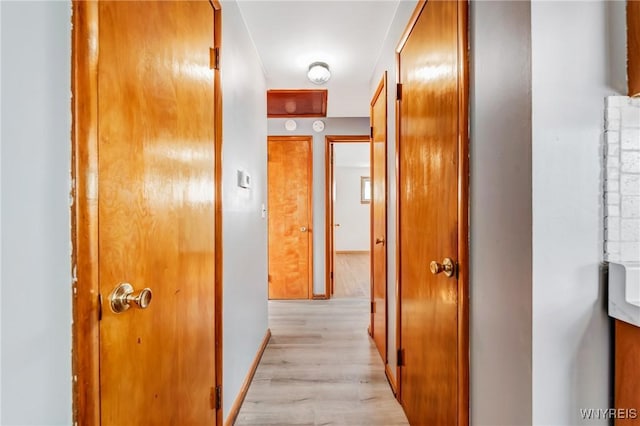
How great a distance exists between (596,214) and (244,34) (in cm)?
215

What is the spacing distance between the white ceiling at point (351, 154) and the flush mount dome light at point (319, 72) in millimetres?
3026

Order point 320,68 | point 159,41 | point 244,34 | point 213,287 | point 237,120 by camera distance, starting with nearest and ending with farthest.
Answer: point 159,41 < point 213,287 < point 237,120 < point 244,34 < point 320,68

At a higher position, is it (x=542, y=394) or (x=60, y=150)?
(x=60, y=150)

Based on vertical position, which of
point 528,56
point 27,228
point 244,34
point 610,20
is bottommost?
point 27,228

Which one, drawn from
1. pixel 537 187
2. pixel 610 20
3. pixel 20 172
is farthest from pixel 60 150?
pixel 610 20

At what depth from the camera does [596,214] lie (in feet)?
2.67

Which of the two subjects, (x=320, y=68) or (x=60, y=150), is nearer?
(x=60, y=150)

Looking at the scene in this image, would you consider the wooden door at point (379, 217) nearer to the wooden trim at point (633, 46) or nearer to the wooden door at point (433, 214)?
the wooden door at point (433, 214)

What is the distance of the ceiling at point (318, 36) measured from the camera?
6.36 ft

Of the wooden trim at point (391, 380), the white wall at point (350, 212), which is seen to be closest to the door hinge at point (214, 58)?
the wooden trim at point (391, 380)

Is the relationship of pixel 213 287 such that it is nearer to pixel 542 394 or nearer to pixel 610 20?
pixel 542 394

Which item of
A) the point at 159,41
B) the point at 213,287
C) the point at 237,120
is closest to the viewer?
the point at 159,41

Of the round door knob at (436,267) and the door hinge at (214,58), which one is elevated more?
the door hinge at (214,58)

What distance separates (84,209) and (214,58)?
1.06 m
